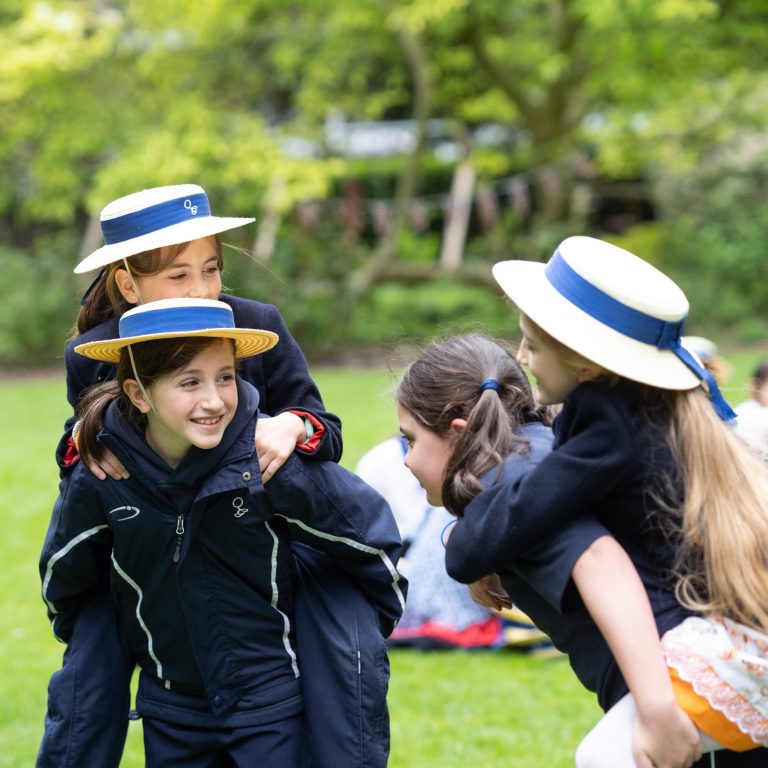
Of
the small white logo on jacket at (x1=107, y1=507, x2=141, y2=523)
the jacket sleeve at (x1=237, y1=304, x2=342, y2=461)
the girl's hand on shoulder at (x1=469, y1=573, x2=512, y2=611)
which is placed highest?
the jacket sleeve at (x1=237, y1=304, x2=342, y2=461)

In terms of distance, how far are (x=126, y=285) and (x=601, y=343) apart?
1309 mm

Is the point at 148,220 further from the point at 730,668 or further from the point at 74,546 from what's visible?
the point at 730,668

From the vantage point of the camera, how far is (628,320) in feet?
7.50

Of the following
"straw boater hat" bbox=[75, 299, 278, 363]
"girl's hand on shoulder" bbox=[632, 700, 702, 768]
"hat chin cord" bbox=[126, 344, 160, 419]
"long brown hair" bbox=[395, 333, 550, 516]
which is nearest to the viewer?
"girl's hand on shoulder" bbox=[632, 700, 702, 768]

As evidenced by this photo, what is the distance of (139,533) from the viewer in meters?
2.69

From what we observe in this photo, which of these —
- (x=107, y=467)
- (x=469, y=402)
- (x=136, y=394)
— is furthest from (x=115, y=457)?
(x=469, y=402)

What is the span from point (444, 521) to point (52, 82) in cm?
1193

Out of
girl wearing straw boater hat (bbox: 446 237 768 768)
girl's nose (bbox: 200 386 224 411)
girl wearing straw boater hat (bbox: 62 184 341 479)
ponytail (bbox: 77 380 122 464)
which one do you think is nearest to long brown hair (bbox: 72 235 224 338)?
girl wearing straw boater hat (bbox: 62 184 341 479)

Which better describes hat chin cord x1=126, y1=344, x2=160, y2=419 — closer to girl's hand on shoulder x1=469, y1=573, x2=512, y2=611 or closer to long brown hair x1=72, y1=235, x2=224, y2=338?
long brown hair x1=72, y1=235, x2=224, y2=338

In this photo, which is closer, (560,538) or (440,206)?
(560,538)

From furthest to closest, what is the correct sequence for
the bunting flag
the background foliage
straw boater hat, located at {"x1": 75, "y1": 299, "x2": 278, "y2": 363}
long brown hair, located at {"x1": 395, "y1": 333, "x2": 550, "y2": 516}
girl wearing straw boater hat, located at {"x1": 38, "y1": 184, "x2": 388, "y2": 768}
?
the bunting flag
the background foliage
girl wearing straw boater hat, located at {"x1": 38, "y1": 184, "x2": 388, "y2": 768}
straw boater hat, located at {"x1": 75, "y1": 299, "x2": 278, "y2": 363}
long brown hair, located at {"x1": 395, "y1": 333, "x2": 550, "y2": 516}

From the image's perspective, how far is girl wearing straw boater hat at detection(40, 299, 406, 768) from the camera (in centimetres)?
262

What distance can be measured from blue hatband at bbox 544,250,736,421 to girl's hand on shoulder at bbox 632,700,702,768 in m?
0.59

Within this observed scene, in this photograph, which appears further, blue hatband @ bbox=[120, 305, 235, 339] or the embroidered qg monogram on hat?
the embroidered qg monogram on hat
